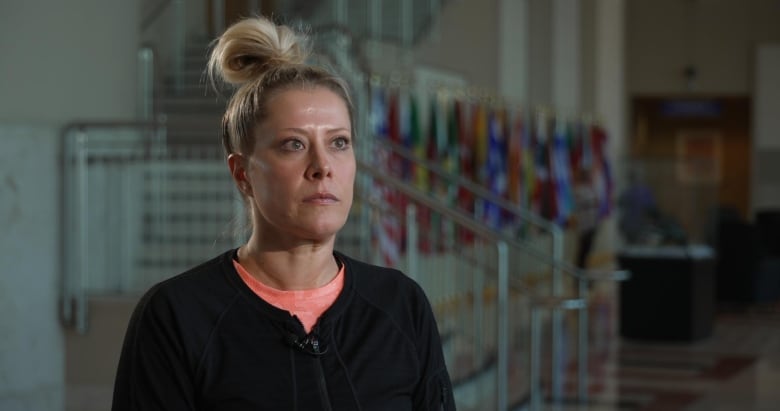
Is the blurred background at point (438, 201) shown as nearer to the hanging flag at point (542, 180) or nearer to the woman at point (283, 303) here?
the hanging flag at point (542, 180)

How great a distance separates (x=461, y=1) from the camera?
49.5 feet

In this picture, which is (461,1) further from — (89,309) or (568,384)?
(89,309)

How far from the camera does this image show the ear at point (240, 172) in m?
1.84

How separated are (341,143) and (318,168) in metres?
0.07

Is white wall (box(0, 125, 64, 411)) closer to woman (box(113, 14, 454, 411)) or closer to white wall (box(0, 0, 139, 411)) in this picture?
white wall (box(0, 0, 139, 411))

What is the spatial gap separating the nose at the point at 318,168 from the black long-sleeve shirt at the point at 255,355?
7.4 inches

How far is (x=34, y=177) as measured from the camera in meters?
6.67

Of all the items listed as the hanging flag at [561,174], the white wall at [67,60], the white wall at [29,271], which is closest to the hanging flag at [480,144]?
the hanging flag at [561,174]

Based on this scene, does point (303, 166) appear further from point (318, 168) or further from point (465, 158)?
point (465, 158)

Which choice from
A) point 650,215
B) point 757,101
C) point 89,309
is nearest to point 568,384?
point 89,309

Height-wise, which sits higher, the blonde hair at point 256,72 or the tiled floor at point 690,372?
the blonde hair at point 256,72

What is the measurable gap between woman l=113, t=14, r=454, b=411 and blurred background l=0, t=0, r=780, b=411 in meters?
0.28

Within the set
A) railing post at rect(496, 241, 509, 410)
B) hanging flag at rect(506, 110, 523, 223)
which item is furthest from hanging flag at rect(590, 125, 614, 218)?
railing post at rect(496, 241, 509, 410)

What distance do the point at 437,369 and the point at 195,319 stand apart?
367mm
